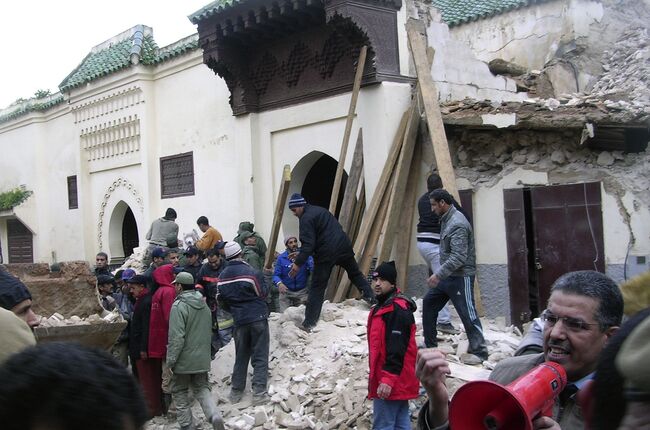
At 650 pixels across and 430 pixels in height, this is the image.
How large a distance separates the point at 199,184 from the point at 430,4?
19.1 ft

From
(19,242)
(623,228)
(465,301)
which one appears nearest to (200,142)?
(465,301)

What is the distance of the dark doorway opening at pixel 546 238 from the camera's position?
28.5 ft

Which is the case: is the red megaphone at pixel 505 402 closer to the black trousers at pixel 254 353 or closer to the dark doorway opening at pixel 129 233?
the black trousers at pixel 254 353

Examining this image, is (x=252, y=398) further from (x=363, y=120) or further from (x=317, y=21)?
(x=317, y=21)

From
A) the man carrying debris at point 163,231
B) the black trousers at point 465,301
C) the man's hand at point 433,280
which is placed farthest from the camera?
the man carrying debris at point 163,231

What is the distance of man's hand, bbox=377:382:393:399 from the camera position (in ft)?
18.6

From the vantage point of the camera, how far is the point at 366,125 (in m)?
10.7

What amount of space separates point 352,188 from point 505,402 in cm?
884

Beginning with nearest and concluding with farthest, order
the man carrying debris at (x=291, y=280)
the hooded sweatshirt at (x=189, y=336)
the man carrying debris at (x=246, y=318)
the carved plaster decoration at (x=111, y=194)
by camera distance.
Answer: the hooded sweatshirt at (x=189, y=336) < the man carrying debris at (x=246, y=318) < the man carrying debris at (x=291, y=280) < the carved plaster decoration at (x=111, y=194)

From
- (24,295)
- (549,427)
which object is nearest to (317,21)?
(24,295)

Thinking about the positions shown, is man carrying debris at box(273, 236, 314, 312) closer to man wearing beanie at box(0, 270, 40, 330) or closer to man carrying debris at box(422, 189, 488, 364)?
man carrying debris at box(422, 189, 488, 364)

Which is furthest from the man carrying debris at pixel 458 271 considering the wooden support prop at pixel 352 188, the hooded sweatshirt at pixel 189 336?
the wooden support prop at pixel 352 188

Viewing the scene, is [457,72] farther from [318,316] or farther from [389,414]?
[389,414]

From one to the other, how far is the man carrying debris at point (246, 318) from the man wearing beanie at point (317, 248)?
2.46 feet
